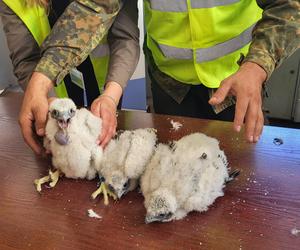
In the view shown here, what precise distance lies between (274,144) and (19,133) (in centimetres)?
62

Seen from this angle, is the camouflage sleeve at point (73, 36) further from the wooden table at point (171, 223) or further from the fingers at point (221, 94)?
the fingers at point (221, 94)

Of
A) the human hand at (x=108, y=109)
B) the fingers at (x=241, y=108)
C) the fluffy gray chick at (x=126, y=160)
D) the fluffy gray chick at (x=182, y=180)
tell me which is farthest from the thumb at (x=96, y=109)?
the fingers at (x=241, y=108)

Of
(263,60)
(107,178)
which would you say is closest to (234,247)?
(107,178)

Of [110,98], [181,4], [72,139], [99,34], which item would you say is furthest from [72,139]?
[181,4]

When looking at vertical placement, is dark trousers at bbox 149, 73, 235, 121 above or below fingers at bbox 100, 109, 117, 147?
below

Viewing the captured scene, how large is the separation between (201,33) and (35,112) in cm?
45

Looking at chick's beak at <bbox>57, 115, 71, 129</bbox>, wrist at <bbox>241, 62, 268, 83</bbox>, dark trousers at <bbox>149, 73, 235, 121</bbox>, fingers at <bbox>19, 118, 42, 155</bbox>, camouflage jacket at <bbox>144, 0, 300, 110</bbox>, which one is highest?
camouflage jacket at <bbox>144, 0, 300, 110</bbox>

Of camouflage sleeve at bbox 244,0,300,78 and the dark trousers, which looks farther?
the dark trousers

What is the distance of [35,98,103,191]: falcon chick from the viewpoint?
0.74m

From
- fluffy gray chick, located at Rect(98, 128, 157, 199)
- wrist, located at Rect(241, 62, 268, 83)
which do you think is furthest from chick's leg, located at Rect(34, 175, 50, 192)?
wrist, located at Rect(241, 62, 268, 83)

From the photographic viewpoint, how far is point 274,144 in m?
0.83

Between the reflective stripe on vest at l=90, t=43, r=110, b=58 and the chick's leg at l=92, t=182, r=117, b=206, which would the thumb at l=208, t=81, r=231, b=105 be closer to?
the chick's leg at l=92, t=182, r=117, b=206

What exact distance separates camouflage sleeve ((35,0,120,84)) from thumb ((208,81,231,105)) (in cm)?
37

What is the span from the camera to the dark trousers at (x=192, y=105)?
42.1 inches
